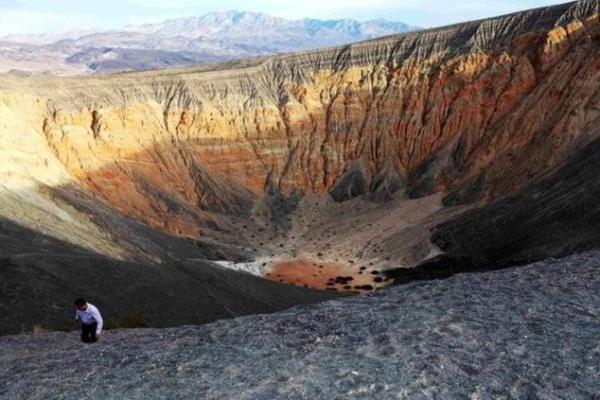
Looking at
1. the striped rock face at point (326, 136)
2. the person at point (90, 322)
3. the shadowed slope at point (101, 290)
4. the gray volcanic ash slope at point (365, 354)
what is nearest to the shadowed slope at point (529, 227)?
the striped rock face at point (326, 136)

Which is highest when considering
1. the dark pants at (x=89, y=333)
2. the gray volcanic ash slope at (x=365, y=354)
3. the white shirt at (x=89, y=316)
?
the gray volcanic ash slope at (x=365, y=354)

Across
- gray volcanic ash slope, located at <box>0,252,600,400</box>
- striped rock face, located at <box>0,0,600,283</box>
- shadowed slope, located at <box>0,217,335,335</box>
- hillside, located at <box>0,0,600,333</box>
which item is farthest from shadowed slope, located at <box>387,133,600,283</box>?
gray volcanic ash slope, located at <box>0,252,600,400</box>

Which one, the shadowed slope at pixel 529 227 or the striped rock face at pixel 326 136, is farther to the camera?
the striped rock face at pixel 326 136

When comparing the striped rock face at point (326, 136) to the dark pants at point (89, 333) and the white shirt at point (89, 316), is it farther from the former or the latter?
the white shirt at point (89, 316)

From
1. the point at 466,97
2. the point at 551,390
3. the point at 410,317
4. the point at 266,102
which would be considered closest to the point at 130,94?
the point at 266,102

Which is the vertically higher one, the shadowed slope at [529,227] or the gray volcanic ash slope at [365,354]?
the gray volcanic ash slope at [365,354]

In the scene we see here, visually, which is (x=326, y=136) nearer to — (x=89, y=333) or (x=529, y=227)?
(x=529, y=227)

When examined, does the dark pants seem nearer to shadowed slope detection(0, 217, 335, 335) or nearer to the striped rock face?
shadowed slope detection(0, 217, 335, 335)

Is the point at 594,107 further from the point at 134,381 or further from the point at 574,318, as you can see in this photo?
the point at 134,381
